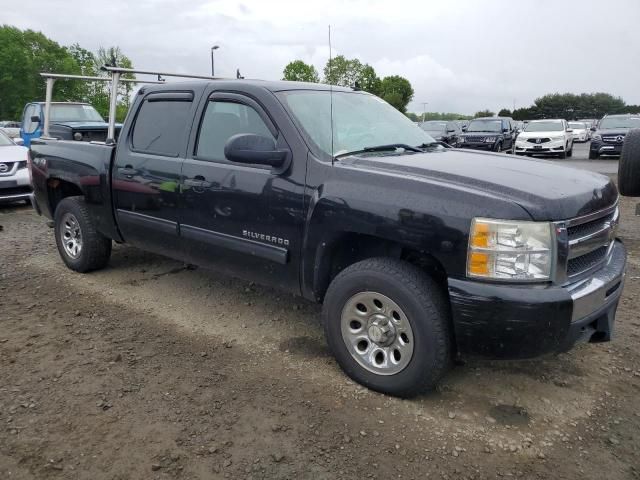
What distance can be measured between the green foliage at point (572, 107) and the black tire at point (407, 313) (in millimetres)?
81071

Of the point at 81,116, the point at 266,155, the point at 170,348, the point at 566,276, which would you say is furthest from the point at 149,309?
the point at 81,116

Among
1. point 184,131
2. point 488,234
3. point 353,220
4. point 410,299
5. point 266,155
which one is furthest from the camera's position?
point 184,131

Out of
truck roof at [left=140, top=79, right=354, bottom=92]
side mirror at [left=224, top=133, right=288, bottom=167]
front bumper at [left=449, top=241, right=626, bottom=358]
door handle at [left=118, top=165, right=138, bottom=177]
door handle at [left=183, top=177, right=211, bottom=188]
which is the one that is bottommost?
front bumper at [left=449, top=241, right=626, bottom=358]

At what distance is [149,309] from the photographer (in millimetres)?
4465

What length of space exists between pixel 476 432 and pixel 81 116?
41.1 ft

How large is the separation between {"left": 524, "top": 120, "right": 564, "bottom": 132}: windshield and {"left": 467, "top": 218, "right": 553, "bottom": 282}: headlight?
18710 mm

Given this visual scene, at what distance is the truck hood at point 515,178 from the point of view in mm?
2740

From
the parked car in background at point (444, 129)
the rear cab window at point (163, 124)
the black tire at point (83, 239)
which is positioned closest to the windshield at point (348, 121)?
the rear cab window at point (163, 124)

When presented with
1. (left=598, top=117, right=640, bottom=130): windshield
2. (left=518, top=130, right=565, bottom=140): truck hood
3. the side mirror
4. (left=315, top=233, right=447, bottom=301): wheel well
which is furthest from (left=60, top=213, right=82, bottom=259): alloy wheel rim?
(left=598, top=117, right=640, bottom=130): windshield

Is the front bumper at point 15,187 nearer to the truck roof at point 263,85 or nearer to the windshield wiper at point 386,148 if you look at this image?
the truck roof at point 263,85

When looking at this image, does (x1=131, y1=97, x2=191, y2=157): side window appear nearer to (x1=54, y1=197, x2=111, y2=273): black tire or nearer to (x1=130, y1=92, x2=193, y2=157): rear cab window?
(x1=130, y1=92, x2=193, y2=157): rear cab window

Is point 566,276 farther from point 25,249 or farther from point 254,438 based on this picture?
point 25,249

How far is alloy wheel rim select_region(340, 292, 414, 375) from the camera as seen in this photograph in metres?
3.00

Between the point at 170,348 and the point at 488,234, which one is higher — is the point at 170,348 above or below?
below
